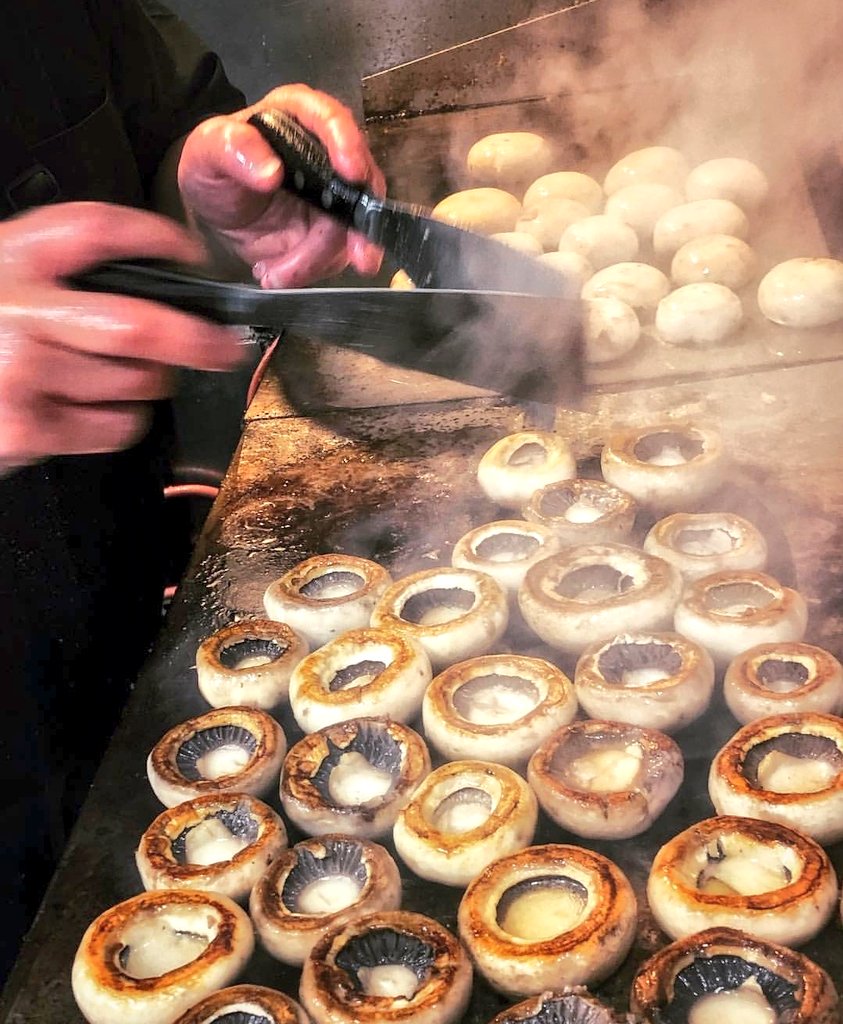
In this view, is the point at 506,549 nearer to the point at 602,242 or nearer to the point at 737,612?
the point at 737,612

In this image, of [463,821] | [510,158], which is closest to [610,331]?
[510,158]

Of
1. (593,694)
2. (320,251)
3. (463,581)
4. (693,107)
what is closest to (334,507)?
(463,581)

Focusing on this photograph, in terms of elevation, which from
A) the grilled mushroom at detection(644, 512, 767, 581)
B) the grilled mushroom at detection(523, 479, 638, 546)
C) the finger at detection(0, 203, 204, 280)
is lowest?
the grilled mushroom at detection(644, 512, 767, 581)

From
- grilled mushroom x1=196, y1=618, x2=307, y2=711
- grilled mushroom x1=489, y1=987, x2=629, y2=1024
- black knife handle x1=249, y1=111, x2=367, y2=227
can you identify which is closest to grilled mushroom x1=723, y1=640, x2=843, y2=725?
grilled mushroom x1=489, y1=987, x2=629, y2=1024

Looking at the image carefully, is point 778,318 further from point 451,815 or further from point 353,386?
point 451,815

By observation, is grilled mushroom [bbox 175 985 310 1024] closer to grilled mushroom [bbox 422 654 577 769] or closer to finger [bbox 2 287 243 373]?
grilled mushroom [bbox 422 654 577 769]

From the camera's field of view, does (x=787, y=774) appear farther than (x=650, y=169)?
No

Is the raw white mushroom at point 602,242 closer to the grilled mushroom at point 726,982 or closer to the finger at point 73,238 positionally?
the finger at point 73,238
